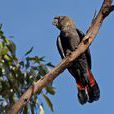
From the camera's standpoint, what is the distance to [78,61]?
14.8 ft

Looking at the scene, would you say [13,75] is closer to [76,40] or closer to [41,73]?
[41,73]

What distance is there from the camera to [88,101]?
3801 millimetres

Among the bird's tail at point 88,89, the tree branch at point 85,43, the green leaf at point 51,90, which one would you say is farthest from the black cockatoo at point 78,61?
the tree branch at point 85,43

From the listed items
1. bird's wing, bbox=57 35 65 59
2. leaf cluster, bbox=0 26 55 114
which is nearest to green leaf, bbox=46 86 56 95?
leaf cluster, bbox=0 26 55 114

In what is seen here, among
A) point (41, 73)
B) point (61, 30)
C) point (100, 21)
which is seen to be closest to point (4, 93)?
point (41, 73)

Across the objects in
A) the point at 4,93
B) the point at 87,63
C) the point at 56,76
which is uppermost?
the point at 87,63

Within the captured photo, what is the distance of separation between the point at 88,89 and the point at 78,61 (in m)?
0.55

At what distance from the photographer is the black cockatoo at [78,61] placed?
3869mm

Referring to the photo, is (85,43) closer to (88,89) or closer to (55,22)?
(88,89)

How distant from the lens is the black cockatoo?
3869 millimetres

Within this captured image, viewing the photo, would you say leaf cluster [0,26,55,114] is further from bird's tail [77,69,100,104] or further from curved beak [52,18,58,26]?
curved beak [52,18,58,26]

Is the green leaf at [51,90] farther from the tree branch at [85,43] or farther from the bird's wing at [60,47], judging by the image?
the bird's wing at [60,47]

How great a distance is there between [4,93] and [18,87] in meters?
0.11

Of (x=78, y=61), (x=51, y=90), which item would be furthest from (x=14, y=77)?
(x=78, y=61)
